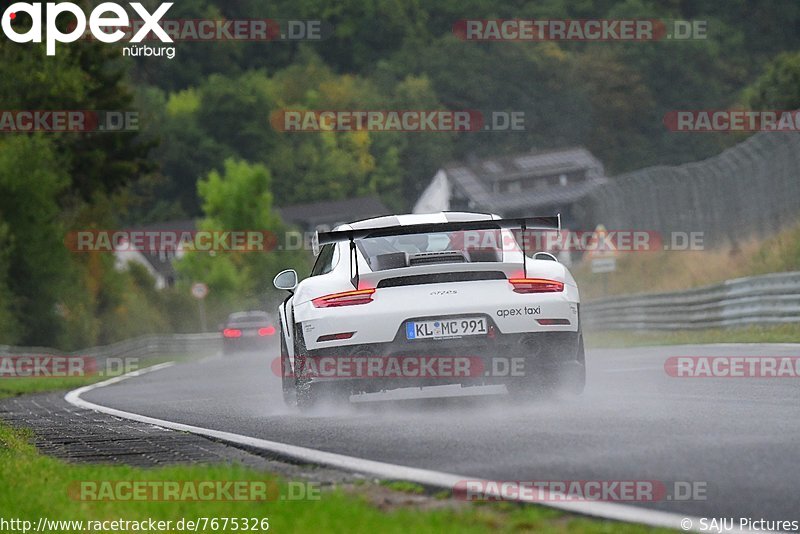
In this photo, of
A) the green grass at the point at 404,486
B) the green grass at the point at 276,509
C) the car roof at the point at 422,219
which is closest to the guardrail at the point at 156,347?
the car roof at the point at 422,219

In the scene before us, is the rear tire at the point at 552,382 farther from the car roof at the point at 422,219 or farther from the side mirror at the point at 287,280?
the side mirror at the point at 287,280

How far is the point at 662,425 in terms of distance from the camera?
29.2 ft

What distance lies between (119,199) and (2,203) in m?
11.7

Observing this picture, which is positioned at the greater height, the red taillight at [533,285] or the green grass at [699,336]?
the red taillight at [533,285]

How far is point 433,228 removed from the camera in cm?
1076

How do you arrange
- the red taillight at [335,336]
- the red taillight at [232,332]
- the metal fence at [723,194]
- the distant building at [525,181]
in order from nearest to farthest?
1. the red taillight at [335,336]
2. the metal fence at [723,194]
3. the red taillight at [232,332]
4. the distant building at [525,181]

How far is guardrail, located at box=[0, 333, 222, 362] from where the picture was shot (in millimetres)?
45409

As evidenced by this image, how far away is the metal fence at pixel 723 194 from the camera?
27516 mm

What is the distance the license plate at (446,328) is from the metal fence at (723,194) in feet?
55.4

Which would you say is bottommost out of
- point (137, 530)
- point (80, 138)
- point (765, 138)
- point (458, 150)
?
point (137, 530)

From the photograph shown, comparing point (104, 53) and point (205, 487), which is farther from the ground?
point (104, 53)

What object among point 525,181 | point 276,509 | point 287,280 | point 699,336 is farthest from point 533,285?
point 525,181

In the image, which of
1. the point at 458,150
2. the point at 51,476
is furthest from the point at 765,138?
the point at 458,150

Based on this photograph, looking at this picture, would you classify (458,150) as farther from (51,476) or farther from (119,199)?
(51,476)
